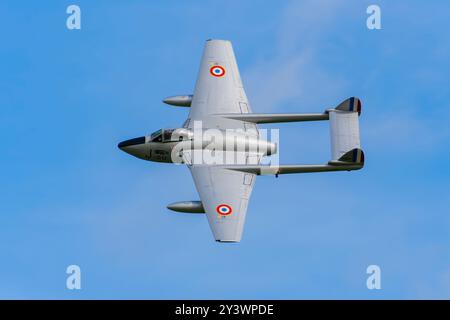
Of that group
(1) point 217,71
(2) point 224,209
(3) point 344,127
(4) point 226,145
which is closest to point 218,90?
(1) point 217,71

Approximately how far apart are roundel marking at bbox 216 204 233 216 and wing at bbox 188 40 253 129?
18.5ft

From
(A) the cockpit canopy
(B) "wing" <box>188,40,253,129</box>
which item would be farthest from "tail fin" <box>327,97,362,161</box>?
(A) the cockpit canopy

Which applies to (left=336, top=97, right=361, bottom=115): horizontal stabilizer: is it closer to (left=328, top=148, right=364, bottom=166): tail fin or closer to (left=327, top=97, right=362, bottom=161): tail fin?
(left=327, top=97, right=362, bottom=161): tail fin

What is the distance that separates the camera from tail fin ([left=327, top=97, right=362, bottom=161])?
52125 mm

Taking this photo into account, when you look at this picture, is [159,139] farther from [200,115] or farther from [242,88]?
[242,88]

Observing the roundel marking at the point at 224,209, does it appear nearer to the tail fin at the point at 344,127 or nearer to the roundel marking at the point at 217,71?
the tail fin at the point at 344,127

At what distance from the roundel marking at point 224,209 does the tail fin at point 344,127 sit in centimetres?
640

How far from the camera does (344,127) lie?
52.8 meters

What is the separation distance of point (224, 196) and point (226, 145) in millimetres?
3539

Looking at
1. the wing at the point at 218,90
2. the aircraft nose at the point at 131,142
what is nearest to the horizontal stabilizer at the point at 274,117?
the wing at the point at 218,90

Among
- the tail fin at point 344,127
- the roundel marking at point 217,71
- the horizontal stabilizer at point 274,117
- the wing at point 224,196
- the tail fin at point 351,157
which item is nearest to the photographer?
the wing at point 224,196

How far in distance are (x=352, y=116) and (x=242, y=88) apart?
7177 mm

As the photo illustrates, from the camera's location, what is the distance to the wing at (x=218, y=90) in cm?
5466

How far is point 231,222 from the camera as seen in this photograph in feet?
163
